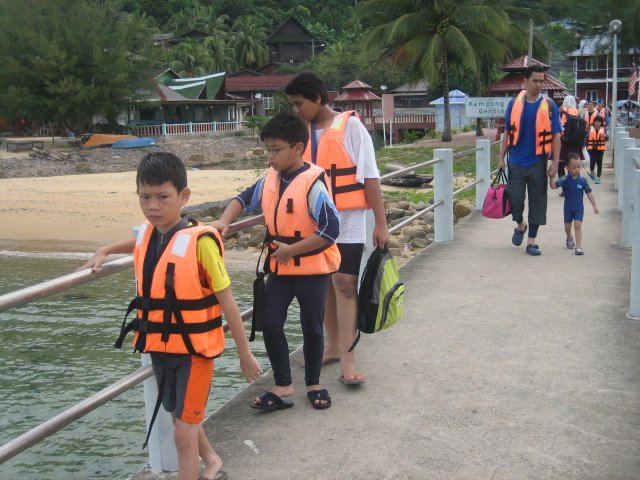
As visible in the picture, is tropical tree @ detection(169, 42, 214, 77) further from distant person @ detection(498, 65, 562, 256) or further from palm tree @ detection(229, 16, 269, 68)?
distant person @ detection(498, 65, 562, 256)

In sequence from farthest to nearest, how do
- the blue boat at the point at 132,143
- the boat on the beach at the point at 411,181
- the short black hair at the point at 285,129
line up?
1. the blue boat at the point at 132,143
2. the boat on the beach at the point at 411,181
3. the short black hair at the point at 285,129

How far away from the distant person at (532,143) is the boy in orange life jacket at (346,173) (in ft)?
13.5

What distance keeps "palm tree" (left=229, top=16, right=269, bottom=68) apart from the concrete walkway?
8228 centimetres

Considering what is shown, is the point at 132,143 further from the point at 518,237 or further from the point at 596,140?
the point at 518,237

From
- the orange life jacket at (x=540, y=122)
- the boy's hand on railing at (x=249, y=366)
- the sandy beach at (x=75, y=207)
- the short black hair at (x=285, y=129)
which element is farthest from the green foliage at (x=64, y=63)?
the boy's hand on railing at (x=249, y=366)

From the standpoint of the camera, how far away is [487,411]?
444cm

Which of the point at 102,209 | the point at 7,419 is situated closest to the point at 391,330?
the point at 7,419

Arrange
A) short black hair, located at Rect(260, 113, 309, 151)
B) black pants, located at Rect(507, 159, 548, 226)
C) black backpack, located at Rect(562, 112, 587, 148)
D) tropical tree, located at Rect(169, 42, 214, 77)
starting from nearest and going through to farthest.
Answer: short black hair, located at Rect(260, 113, 309, 151) < black pants, located at Rect(507, 159, 548, 226) < black backpack, located at Rect(562, 112, 587, 148) < tropical tree, located at Rect(169, 42, 214, 77)

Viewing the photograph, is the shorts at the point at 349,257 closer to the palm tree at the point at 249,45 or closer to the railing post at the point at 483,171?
the railing post at the point at 483,171

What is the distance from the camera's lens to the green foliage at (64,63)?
50062 mm

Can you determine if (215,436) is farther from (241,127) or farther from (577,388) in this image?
(241,127)

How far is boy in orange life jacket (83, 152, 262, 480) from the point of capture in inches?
125

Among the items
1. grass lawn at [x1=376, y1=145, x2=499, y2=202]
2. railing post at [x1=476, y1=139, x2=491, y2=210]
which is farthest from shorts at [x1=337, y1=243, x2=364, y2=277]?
grass lawn at [x1=376, y1=145, x2=499, y2=202]

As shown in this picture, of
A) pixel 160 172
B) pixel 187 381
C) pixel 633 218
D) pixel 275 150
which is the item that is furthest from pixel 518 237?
pixel 160 172
